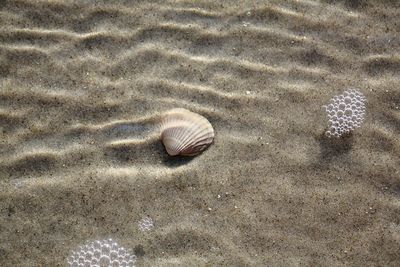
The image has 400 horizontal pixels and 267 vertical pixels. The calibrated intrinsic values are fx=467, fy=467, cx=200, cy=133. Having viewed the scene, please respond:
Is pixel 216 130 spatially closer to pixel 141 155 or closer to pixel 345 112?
pixel 141 155

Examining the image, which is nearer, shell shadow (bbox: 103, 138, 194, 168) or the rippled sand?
the rippled sand

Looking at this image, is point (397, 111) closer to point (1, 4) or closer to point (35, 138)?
point (35, 138)

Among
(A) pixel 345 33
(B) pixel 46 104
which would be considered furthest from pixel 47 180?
(A) pixel 345 33

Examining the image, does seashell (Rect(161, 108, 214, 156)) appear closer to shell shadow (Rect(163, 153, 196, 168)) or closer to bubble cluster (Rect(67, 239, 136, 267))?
shell shadow (Rect(163, 153, 196, 168))

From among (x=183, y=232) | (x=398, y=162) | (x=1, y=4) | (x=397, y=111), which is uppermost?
(x=1, y=4)

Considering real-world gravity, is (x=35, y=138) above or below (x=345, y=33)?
below

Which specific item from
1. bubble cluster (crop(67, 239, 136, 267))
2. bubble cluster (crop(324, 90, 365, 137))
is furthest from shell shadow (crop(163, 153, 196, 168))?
bubble cluster (crop(324, 90, 365, 137))
